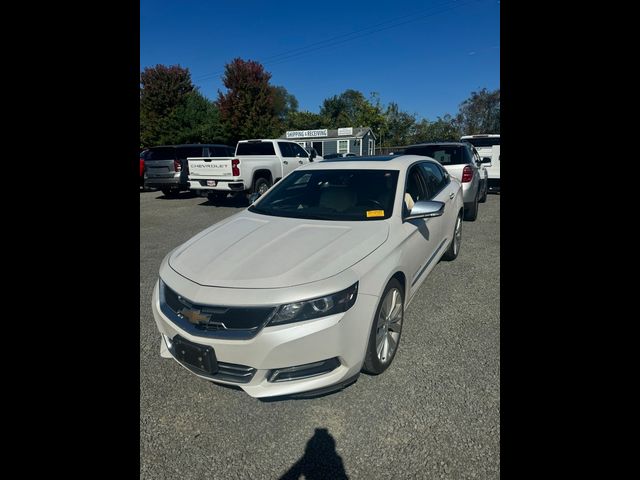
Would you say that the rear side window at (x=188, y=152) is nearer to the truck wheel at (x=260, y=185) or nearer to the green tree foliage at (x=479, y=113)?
the truck wheel at (x=260, y=185)

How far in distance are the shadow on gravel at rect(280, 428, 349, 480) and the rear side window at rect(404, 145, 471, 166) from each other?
6472 millimetres

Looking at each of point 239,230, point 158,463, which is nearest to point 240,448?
point 158,463

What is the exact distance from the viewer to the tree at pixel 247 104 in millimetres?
33500

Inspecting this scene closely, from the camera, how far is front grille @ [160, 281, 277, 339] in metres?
2.02

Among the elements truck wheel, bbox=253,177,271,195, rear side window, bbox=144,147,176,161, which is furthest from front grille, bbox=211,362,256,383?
rear side window, bbox=144,147,176,161

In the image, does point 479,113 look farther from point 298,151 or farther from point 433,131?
point 298,151

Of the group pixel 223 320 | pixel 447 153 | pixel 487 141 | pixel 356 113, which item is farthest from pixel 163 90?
pixel 223 320

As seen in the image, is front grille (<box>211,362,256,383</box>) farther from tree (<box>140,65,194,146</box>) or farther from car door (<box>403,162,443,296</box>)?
tree (<box>140,65,194,146</box>)

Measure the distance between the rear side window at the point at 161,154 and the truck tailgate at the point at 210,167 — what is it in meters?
2.80

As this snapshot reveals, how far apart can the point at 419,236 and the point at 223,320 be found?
6.20 ft
